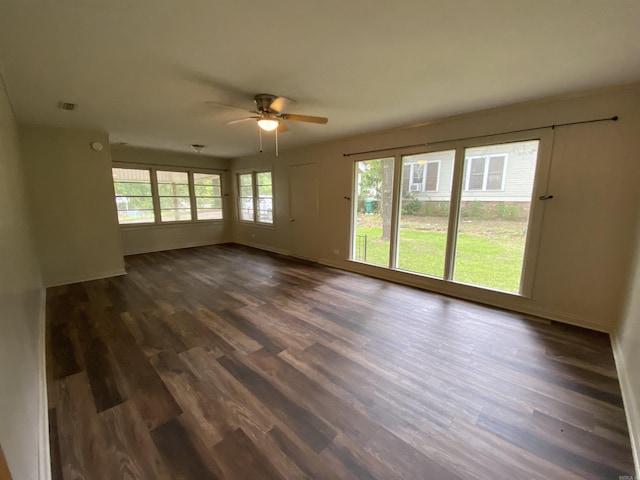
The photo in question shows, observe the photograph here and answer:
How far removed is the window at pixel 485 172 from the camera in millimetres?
3117

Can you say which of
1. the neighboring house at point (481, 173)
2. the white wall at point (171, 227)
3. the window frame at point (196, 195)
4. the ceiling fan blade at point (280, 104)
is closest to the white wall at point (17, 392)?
the ceiling fan blade at point (280, 104)

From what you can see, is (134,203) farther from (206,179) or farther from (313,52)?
(313,52)

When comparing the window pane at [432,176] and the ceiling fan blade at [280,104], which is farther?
the window pane at [432,176]

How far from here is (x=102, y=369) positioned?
201cm

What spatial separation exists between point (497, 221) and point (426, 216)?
0.89 meters

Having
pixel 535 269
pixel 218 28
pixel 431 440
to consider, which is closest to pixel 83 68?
pixel 218 28

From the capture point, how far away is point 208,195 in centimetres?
705

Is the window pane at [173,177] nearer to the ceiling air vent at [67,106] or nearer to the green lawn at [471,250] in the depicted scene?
the ceiling air vent at [67,106]

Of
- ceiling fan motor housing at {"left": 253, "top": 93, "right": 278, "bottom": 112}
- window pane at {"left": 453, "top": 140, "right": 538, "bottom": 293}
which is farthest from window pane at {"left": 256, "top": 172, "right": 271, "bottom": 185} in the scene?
window pane at {"left": 453, "top": 140, "right": 538, "bottom": 293}

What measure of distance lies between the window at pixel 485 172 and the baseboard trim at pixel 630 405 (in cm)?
194

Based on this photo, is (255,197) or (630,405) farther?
(255,197)

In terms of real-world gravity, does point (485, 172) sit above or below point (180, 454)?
above

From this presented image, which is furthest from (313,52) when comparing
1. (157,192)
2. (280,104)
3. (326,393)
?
(157,192)

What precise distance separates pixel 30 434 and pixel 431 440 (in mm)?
2038
